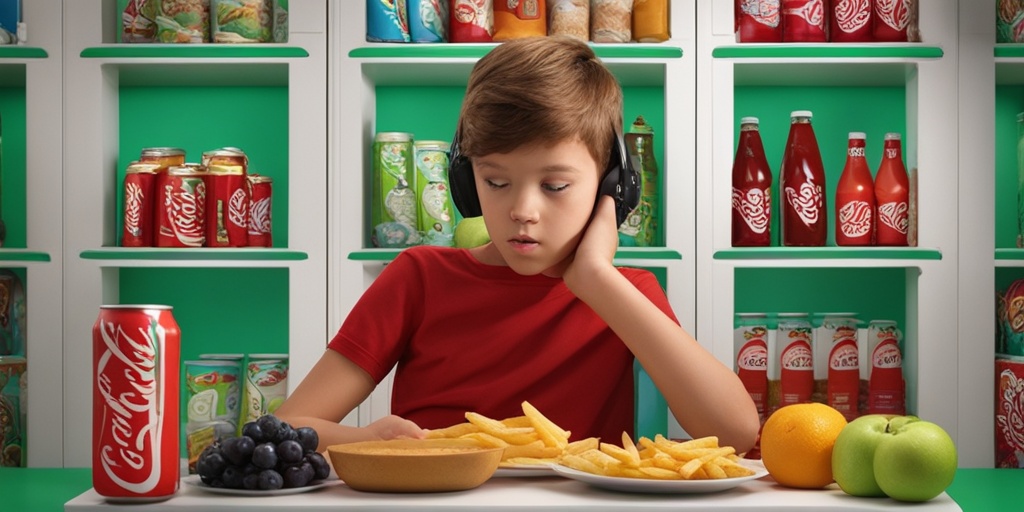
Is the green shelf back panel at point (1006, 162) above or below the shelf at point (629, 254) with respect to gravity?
above

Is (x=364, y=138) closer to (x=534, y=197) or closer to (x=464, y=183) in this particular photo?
(x=464, y=183)

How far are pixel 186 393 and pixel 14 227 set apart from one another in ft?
2.00

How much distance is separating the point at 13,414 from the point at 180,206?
1.66ft

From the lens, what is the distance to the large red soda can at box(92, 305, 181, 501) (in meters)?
0.71

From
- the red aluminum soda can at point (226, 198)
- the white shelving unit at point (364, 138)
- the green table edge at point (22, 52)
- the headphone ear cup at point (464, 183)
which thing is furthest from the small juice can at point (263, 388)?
the headphone ear cup at point (464, 183)

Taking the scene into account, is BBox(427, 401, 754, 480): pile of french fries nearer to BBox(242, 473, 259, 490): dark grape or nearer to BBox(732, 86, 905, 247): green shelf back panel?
BBox(242, 473, 259, 490): dark grape

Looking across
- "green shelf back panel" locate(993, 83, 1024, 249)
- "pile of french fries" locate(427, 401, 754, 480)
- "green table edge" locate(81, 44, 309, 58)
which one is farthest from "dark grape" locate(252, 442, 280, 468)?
"green shelf back panel" locate(993, 83, 1024, 249)

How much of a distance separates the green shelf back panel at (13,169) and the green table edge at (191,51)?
Answer: 14.2 inches

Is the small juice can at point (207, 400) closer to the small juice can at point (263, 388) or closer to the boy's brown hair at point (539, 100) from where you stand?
the small juice can at point (263, 388)

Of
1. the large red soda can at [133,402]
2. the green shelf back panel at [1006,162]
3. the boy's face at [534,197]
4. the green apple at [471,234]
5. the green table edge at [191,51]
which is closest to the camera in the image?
the large red soda can at [133,402]

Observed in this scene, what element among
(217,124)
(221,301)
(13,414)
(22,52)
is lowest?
(13,414)

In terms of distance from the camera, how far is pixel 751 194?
196cm

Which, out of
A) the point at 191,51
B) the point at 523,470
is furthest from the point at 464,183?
the point at 191,51

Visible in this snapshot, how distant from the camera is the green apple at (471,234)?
1.86m
